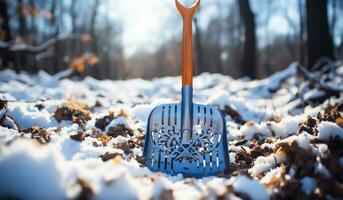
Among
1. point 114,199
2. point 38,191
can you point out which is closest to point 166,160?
point 114,199

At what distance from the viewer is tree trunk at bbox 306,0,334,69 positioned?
671cm

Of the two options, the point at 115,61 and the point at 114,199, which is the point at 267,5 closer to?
the point at 115,61

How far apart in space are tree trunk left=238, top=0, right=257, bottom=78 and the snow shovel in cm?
784

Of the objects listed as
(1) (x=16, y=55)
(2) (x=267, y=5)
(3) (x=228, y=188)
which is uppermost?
(2) (x=267, y=5)

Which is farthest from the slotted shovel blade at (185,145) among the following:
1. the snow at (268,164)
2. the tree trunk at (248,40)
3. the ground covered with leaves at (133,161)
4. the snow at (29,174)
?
the tree trunk at (248,40)

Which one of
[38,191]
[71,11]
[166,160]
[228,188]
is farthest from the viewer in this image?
[71,11]

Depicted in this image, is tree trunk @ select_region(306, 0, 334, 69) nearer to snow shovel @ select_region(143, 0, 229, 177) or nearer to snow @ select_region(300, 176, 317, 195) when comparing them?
snow shovel @ select_region(143, 0, 229, 177)

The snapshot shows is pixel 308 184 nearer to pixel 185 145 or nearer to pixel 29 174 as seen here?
pixel 185 145

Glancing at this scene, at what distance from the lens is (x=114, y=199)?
4.68ft

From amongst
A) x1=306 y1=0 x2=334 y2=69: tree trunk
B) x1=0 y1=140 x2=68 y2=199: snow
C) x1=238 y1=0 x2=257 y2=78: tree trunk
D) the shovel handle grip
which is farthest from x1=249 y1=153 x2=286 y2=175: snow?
x1=238 y1=0 x2=257 y2=78: tree trunk

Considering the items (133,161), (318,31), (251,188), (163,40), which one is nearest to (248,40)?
(318,31)

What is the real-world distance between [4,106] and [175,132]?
1.37m

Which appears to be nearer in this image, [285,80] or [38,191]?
[38,191]

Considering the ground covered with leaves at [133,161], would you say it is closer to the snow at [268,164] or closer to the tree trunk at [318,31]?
the snow at [268,164]
